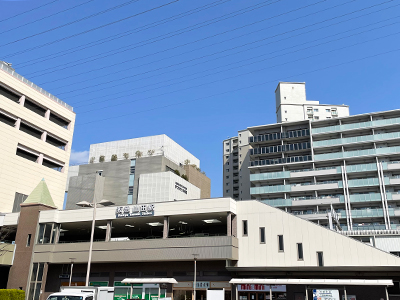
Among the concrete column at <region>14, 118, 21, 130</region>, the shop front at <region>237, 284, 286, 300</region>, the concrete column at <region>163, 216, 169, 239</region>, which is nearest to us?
the shop front at <region>237, 284, 286, 300</region>

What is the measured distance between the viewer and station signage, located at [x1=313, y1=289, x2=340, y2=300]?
3120 centimetres

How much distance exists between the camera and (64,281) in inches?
1861

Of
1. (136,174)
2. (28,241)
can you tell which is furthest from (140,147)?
(28,241)

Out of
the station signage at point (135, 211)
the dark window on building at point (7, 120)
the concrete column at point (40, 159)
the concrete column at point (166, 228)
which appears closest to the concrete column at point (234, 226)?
the concrete column at point (166, 228)

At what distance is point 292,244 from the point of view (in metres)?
37.9

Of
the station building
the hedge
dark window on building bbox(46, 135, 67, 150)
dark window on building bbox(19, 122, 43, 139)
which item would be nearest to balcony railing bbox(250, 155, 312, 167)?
the station building

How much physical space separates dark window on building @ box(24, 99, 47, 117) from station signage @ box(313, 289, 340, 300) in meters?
55.8

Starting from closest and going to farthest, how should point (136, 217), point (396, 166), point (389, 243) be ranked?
point (136, 217)
point (389, 243)
point (396, 166)

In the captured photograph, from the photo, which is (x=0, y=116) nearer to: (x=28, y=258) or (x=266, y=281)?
(x=28, y=258)

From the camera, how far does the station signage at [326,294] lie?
31203 mm

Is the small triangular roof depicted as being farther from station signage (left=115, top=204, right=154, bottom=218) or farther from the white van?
the white van

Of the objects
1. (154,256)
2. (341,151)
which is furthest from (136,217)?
(341,151)

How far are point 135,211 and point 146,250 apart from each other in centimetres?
476

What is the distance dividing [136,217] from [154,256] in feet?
17.4
